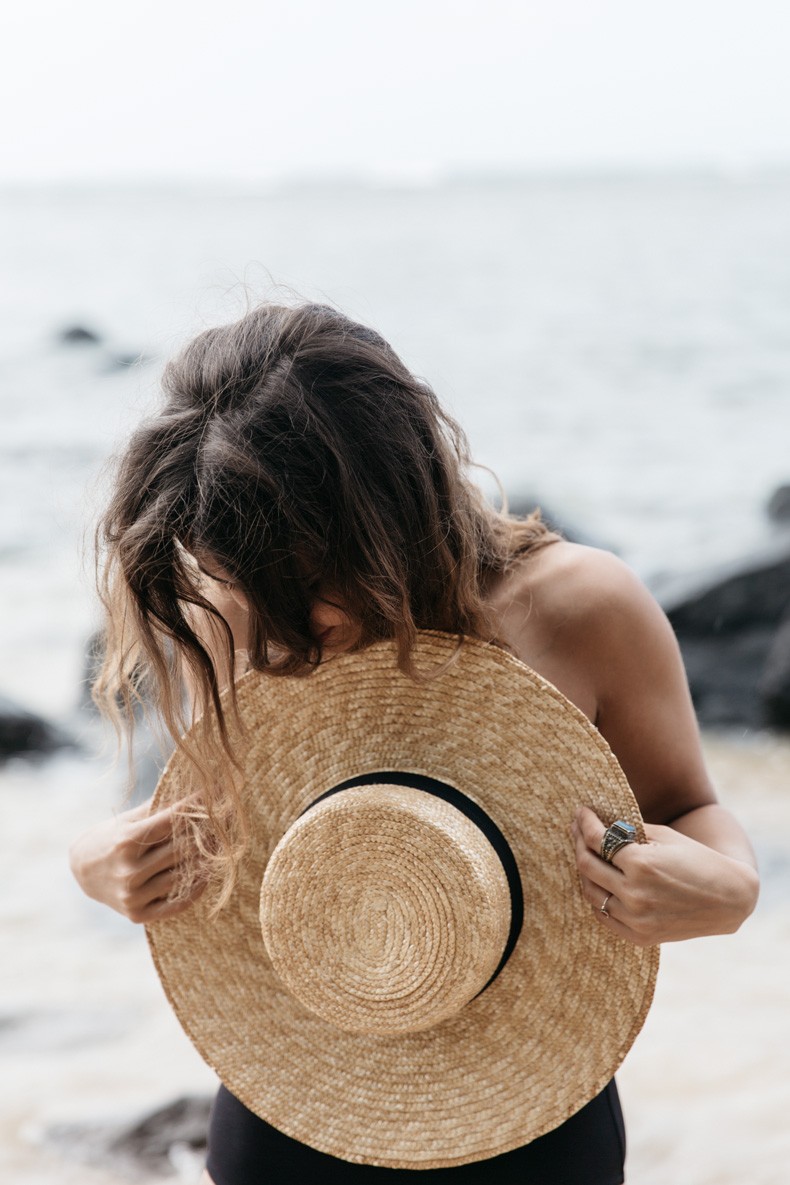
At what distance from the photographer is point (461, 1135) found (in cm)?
142

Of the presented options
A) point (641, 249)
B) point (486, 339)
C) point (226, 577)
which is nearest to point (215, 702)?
point (226, 577)

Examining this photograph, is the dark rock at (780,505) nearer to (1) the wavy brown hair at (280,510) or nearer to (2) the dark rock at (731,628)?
(2) the dark rock at (731,628)

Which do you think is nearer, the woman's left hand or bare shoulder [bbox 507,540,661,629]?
the woman's left hand

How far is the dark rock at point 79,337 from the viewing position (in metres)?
21.3

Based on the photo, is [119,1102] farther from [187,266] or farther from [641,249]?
[641,249]

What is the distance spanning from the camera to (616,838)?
132 cm

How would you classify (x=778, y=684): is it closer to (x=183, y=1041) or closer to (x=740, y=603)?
(x=740, y=603)

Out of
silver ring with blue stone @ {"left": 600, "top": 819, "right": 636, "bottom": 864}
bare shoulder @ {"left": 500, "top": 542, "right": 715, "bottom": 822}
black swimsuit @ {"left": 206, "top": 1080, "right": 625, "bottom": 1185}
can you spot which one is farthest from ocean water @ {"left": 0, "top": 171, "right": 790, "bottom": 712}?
black swimsuit @ {"left": 206, "top": 1080, "right": 625, "bottom": 1185}

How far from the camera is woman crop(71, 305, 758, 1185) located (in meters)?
1.32

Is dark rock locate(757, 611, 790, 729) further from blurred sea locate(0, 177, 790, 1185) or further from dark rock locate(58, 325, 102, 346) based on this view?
dark rock locate(58, 325, 102, 346)

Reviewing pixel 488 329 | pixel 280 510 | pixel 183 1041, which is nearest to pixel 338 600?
pixel 280 510

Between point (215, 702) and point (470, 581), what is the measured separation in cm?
34

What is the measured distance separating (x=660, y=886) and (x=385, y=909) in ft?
1.04

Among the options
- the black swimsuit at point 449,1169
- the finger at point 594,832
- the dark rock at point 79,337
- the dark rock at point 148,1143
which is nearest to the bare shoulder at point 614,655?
the finger at point 594,832
